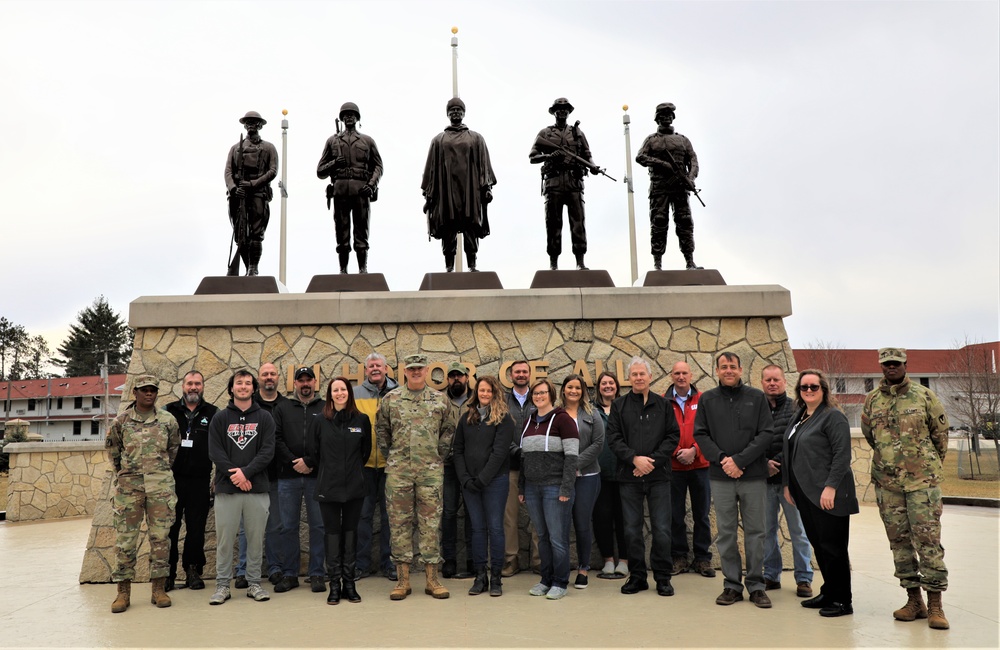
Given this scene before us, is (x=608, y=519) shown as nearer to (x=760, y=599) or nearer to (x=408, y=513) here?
(x=760, y=599)

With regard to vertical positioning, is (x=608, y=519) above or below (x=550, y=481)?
below

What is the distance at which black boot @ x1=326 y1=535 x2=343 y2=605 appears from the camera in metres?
5.63

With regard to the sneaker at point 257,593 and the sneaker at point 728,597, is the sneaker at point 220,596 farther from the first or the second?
the sneaker at point 728,597

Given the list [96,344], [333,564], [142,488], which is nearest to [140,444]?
[142,488]

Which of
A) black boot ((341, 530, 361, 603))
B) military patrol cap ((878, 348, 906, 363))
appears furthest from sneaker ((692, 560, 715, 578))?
black boot ((341, 530, 361, 603))

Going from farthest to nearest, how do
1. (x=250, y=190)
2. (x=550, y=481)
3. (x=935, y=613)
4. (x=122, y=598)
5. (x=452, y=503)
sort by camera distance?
(x=250, y=190) → (x=452, y=503) → (x=550, y=481) → (x=122, y=598) → (x=935, y=613)

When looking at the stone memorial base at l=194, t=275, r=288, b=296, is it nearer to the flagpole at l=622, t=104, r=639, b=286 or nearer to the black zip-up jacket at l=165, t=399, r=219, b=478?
the black zip-up jacket at l=165, t=399, r=219, b=478

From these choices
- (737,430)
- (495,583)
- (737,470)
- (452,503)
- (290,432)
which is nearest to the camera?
(737,470)

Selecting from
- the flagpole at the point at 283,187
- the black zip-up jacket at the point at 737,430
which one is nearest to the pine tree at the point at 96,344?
the flagpole at the point at 283,187

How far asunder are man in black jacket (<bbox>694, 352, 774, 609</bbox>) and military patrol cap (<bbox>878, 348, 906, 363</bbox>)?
0.85 m

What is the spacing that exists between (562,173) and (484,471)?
12.4ft

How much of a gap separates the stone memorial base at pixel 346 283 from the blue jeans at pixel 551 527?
3187 millimetres

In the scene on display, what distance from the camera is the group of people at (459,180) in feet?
26.9

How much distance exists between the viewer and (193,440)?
20.6 feet
